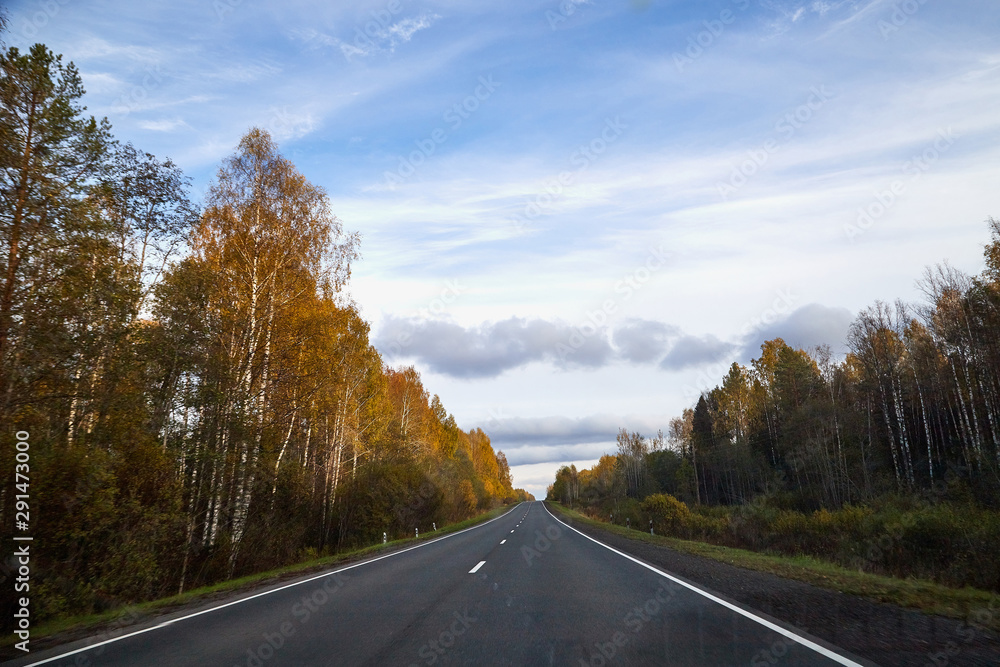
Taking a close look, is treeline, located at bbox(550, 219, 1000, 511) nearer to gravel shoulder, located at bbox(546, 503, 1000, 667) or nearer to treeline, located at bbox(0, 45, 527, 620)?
gravel shoulder, located at bbox(546, 503, 1000, 667)

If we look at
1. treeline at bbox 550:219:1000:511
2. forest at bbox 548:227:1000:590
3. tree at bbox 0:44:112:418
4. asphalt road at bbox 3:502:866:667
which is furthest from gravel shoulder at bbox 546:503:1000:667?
treeline at bbox 550:219:1000:511

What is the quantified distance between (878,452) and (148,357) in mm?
44162

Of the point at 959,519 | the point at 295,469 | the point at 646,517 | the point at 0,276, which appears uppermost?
the point at 0,276

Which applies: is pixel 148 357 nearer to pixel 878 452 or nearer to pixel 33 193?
pixel 33 193

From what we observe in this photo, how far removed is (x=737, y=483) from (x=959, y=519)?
50231mm

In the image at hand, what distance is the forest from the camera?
1620 centimetres

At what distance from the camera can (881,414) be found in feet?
128

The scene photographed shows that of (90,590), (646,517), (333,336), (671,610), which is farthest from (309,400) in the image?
(646,517)

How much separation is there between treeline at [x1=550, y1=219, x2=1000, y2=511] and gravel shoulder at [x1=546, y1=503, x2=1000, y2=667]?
20872mm

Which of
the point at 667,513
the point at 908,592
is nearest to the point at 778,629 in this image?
the point at 908,592

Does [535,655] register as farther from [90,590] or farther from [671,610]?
[90,590]

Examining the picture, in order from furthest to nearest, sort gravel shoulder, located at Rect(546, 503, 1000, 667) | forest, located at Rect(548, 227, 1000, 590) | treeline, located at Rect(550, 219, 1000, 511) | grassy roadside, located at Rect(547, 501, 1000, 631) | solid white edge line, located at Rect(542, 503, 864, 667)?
treeline, located at Rect(550, 219, 1000, 511) < forest, located at Rect(548, 227, 1000, 590) < grassy roadside, located at Rect(547, 501, 1000, 631) < gravel shoulder, located at Rect(546, 503, 1000, 667) < solid white edge line, located at Rect(542, 503, 864, 667)

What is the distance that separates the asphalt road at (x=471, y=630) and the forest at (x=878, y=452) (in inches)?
404

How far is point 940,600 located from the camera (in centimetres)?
712
